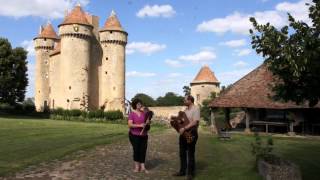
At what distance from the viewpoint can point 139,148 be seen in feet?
36.6

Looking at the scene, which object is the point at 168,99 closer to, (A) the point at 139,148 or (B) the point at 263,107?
(B) the point at 263,107

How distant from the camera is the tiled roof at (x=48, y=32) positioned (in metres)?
74.2

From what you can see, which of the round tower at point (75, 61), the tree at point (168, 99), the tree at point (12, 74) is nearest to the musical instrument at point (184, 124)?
the tree at point (12, 74)

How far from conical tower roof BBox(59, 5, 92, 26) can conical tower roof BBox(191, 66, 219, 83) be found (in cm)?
2175

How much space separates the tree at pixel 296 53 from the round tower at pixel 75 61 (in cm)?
5322

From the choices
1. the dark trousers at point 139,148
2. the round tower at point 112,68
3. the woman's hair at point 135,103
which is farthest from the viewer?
the round tower at point 112,68

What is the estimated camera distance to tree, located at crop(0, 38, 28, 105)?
56531mm

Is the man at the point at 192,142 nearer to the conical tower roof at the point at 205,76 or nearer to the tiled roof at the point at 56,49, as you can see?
the tiled roof at the point at 56,49

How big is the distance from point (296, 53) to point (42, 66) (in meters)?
68.2

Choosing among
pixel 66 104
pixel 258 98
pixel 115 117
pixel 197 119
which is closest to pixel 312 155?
pixel 197 119

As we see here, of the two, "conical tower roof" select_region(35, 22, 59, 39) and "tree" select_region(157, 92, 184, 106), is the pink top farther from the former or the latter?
"tree" select_region(157, 92, 184, 106)

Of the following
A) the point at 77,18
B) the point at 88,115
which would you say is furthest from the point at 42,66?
the point at 88,115

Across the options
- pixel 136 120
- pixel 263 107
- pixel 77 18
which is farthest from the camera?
pixel 77 18

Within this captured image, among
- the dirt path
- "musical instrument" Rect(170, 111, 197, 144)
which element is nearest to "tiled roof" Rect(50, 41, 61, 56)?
the dirt path
